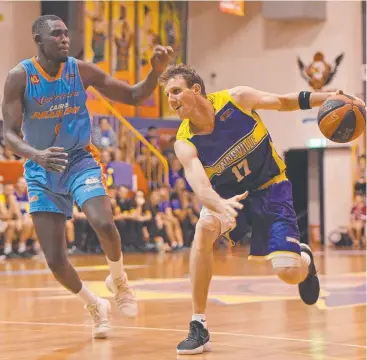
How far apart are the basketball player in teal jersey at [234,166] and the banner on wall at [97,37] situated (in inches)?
588

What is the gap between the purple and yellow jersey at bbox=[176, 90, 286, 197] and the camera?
18.7 feet

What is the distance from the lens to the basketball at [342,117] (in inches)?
212

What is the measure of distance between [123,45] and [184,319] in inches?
604

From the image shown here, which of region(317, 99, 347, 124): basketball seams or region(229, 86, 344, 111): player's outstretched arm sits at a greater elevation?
region(229, 86, 344, 111): player's outstretched arm

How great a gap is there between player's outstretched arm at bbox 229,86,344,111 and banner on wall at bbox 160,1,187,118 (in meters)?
17.2

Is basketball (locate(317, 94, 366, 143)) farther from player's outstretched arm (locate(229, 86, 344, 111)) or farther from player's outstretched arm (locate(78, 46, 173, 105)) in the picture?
player's outstretched arm (locate(78, 46, 173, 105))

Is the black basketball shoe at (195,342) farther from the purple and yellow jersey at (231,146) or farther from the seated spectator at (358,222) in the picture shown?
the seated spectator at (358,222)

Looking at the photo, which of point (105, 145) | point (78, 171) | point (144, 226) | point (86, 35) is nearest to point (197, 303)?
point (78, 171)

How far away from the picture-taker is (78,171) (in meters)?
6.16

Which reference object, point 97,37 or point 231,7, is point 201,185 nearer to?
point 231,7

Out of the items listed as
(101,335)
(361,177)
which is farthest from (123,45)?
(101,335)

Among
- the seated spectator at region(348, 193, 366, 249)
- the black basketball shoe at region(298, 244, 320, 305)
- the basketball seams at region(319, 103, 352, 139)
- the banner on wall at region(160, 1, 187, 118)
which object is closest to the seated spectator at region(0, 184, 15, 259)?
the seated spectator at region(348, 193, 366, 249)

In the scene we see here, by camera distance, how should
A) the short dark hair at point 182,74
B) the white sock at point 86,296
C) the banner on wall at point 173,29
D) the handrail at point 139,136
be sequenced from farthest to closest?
the banner on wall at point 173,29 → the handrail at point 139,136 → the white sock at point 86,296 → the short dark hair at point 182,74

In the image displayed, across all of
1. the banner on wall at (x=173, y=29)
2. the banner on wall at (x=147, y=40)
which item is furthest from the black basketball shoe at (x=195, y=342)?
the banner on wall at (x=173, y=29)
